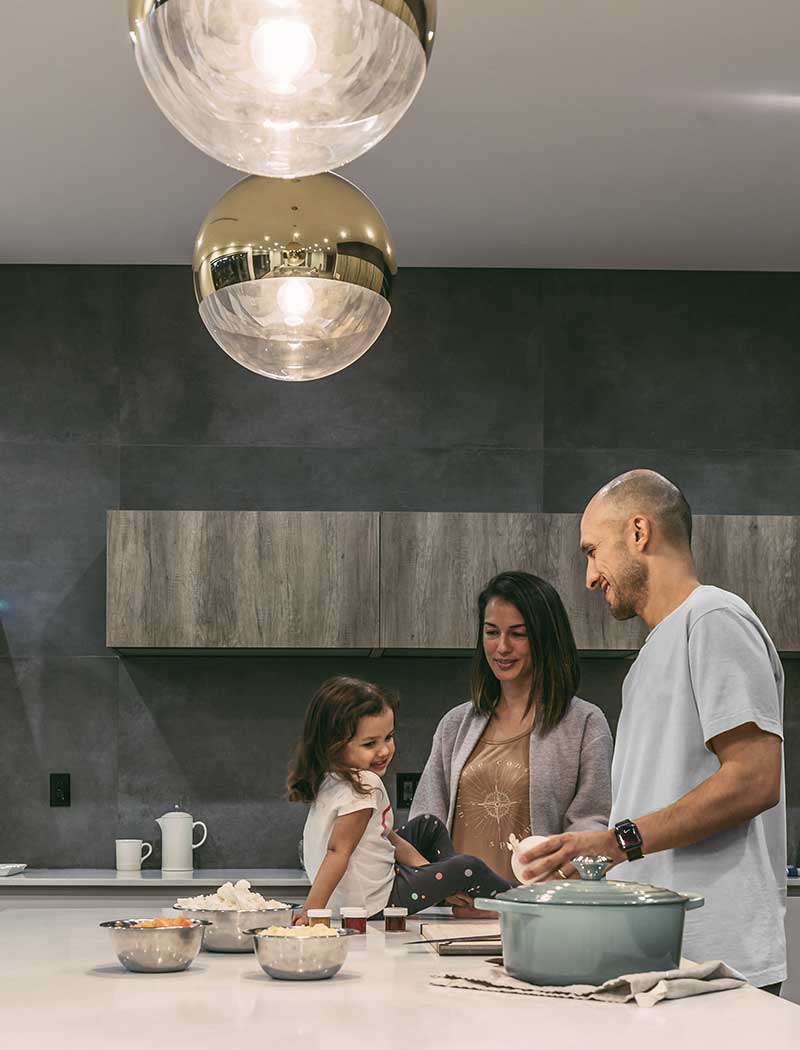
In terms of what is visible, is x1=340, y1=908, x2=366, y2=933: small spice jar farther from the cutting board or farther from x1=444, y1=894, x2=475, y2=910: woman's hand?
x1=444, y1=894, x2=475, y2=910: woman's hand

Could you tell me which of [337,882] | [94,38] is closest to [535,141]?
[94,38]

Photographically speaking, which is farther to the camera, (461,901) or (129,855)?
(129,855)

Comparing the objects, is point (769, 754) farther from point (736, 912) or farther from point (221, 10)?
point (221, 10)

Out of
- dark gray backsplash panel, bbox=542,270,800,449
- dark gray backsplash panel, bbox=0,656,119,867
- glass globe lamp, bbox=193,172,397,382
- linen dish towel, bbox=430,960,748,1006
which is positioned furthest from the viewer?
dark gray backsplash panel, bbox=542,270,800,449

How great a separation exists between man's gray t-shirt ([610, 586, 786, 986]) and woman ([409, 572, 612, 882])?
0.85m

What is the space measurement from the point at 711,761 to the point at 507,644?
113 centimetres

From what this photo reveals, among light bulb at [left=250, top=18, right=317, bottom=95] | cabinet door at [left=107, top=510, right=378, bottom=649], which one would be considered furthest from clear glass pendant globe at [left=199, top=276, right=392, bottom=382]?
cabinet door at [left=107, top=510, right=378, bottom=649]

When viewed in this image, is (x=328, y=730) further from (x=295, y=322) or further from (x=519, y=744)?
(x=295, y=322)

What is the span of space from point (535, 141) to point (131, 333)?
69.5 inches

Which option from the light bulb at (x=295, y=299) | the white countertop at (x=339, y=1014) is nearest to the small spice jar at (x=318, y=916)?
the white countertop at (x=339, y=1014)

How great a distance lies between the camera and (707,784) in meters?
2.06

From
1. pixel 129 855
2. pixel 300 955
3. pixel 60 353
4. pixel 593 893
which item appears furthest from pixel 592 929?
pixel 60 353

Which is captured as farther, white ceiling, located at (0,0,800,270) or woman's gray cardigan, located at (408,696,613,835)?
white ceiling, located at (0,0,800,270)

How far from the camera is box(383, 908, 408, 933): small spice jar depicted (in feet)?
7.82
